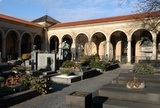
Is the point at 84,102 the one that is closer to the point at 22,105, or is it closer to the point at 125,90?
the point at 125,90

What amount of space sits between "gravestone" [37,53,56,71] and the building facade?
12.1 meters

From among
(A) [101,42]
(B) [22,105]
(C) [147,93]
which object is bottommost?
(B) [22,105]

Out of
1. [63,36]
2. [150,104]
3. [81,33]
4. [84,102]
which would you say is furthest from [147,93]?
[63,36]

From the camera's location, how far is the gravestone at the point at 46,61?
17297mm

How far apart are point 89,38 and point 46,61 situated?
61.7 feet

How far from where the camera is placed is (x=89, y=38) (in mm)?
35469

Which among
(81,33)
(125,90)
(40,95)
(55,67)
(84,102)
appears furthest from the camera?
(81,33)

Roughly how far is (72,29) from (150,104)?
103 feet

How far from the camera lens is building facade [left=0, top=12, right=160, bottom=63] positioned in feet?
104

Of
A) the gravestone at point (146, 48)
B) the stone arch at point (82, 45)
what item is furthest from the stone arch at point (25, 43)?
the gravestone at point (146, 48)

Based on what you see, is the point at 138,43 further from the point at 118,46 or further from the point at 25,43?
the point at 25,43

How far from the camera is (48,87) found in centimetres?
1005

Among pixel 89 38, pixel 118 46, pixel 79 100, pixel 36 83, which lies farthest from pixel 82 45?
pixel 79 100

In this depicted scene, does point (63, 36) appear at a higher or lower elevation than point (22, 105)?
higher
